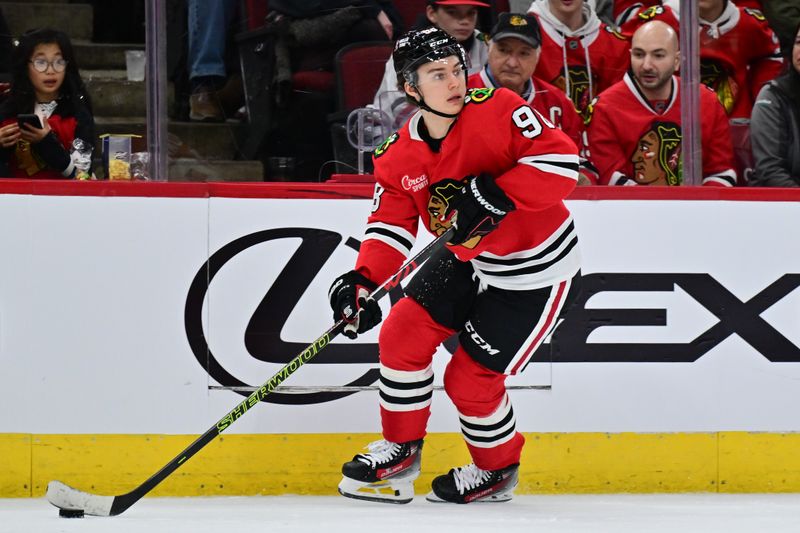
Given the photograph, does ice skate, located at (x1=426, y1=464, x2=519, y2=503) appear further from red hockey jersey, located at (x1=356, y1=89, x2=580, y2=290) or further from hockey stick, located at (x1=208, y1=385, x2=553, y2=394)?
red hockey jersey, located at (x1=356, y1=89, x2=580, y2=290)

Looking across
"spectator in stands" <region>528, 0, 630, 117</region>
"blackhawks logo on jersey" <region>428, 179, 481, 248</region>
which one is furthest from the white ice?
"spectator in stands" <region>528, 0, 630, 117</region>

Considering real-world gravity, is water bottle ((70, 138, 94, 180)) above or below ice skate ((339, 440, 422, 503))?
above

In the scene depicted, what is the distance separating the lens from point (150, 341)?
349cm

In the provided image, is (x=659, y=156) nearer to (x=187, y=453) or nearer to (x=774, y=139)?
(x=774, y=139)

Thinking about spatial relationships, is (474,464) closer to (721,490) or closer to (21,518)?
(721,490)

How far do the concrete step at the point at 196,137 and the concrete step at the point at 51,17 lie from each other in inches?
9.7

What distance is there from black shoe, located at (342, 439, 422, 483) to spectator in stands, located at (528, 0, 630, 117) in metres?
1.16

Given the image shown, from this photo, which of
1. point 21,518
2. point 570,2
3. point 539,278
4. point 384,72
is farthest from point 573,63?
point 21,518

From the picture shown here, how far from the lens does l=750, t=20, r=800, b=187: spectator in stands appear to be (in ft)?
12.4

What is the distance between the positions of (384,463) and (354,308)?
459mm

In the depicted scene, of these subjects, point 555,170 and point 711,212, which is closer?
point 555,170

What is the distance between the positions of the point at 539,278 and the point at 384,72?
0.78 m

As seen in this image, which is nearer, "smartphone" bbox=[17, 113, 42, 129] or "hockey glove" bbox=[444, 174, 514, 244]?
"hockey glove" bbox=[444, 174, 514, 244]

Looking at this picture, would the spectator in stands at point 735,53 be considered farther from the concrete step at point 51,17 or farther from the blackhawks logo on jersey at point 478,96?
the concrete step at point 51,17
